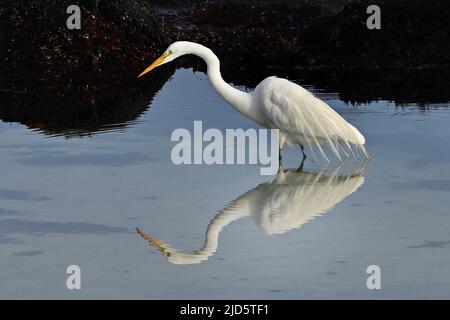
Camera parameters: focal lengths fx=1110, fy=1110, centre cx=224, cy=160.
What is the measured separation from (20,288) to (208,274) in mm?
1383

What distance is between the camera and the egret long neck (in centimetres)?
1277

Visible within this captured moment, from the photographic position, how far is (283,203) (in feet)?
34.3

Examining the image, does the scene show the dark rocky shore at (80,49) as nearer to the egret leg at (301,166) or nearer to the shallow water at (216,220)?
the shallow water at (216,220)

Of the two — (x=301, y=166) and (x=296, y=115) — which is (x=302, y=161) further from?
(x=296, y=115)

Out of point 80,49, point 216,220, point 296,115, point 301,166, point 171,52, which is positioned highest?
point 80,49

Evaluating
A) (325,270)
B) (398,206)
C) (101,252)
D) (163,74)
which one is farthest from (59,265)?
(163,74)

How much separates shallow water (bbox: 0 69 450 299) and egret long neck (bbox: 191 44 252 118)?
2.48 ft

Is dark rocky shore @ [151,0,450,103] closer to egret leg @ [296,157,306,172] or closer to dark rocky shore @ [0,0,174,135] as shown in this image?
dark rocky shore @ [0,0,174,135]

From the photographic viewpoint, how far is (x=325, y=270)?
8.20 m

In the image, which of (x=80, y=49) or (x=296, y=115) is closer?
(x=296, y=115)

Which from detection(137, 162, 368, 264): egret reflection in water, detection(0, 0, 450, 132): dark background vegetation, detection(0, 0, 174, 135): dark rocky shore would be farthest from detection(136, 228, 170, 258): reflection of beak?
detection(0, 0, 450, 132): dark background vegetation

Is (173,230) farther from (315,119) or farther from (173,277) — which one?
(315,119)

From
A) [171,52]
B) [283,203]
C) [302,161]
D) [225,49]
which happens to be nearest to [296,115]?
[302,161]

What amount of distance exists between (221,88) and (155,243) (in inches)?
171
